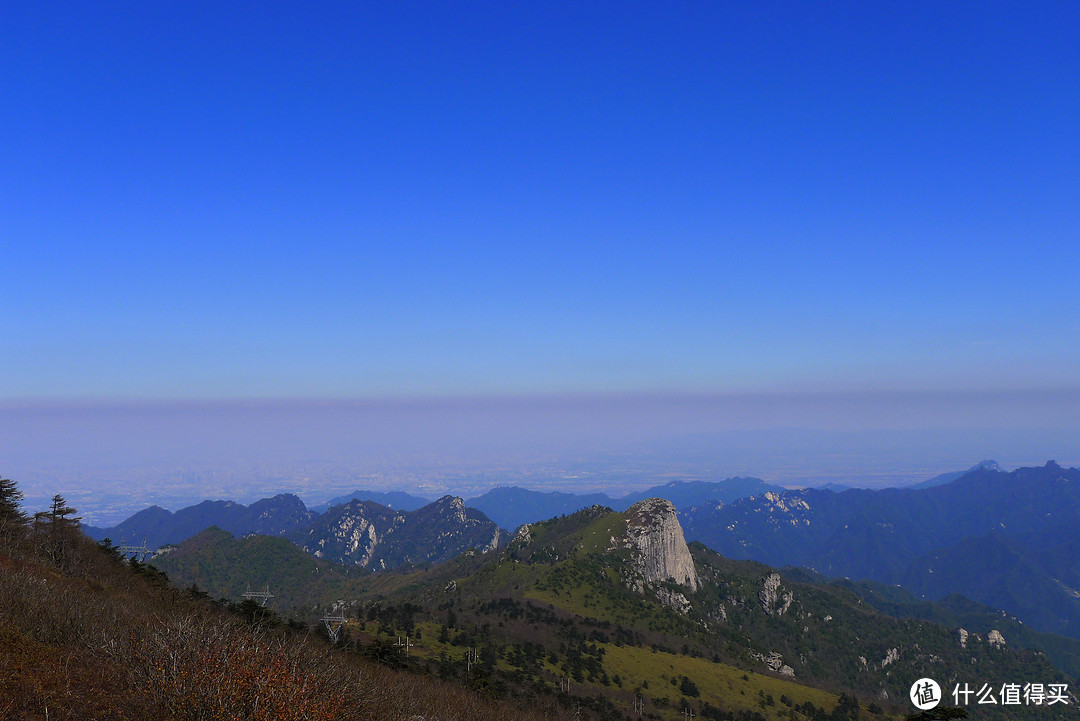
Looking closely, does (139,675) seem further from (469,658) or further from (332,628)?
(469,658)

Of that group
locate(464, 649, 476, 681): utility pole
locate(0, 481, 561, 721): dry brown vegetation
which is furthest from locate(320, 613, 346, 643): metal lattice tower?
locate(0, 481, 561, 721): dry brown vegetation

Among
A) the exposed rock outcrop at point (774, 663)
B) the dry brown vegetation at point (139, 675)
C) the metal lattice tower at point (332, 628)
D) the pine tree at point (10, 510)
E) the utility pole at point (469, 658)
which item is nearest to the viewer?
the dry brown vegetation at point (139, 675)

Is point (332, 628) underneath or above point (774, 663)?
above

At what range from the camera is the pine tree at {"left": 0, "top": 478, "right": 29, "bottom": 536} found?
66394mm

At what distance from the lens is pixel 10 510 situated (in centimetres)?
7075

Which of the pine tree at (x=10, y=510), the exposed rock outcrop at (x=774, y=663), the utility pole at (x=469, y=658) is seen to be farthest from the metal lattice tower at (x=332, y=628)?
the exposed rock outcrop at (x=774, y=663)

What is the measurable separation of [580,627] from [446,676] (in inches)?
3513

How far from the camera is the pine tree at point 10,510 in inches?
2614

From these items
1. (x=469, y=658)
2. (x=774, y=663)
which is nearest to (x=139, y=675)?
(x=469, y=658)

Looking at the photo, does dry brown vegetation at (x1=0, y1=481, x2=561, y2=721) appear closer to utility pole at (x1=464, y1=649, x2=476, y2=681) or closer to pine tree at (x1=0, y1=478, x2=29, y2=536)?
pine tree at (x1=0, y1=478, x2=29, y2=536)

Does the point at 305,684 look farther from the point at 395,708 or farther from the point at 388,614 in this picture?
the point at 388,614

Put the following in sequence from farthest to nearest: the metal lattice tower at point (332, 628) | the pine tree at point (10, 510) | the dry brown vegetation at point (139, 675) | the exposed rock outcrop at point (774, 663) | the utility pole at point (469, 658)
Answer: the exposed rock outcrop at point (774, 663), the utility pole at point (469, 658), the metal lattice tower at point (332, 628), the pine tree at point (10, 510), the dry brown vegetation at point (139, 675)

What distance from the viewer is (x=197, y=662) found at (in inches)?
745

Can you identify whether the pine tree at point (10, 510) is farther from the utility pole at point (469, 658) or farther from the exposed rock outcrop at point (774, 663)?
the exposed rock outcrop at point (774, 663)
